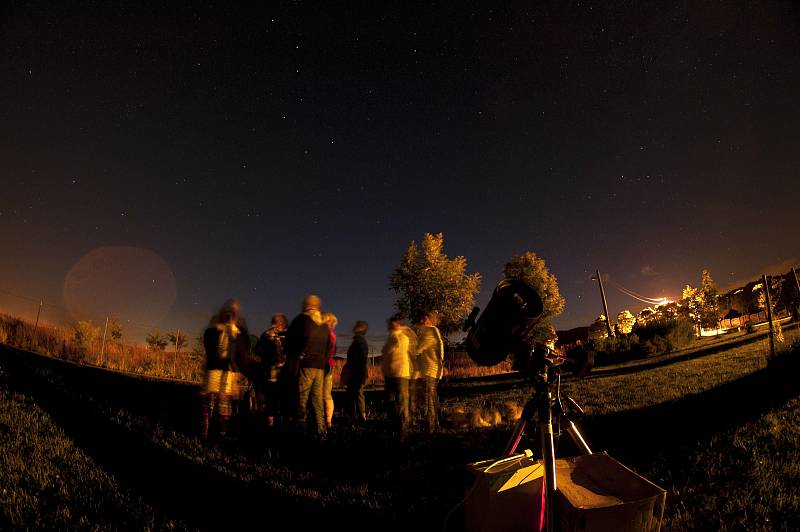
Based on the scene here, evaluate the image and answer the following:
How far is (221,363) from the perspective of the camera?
5914 millimetres

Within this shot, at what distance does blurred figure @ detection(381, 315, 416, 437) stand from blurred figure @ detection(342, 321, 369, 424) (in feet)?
4.20

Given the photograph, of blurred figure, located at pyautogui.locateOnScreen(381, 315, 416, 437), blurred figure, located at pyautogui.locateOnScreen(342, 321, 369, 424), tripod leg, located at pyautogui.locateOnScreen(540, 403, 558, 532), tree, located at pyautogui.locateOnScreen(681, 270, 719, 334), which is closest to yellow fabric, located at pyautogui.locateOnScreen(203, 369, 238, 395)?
blurred figure, located at pyautogui.locateOnScreen(381, 315, 416, 437)

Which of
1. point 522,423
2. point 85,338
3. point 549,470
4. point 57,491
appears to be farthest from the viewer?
point 85,338

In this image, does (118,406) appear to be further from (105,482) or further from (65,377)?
(105,482)

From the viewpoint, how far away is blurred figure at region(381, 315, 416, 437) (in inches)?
265

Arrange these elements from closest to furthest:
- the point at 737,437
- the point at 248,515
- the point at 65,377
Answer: the point at 248,515 < the point at 737,437 < the point at 65,377

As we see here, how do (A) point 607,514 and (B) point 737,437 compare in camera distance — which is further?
(B) point 737,437

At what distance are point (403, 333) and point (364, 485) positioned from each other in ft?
9.49

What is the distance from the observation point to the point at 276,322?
7023 millimetres

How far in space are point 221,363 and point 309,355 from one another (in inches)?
48.8

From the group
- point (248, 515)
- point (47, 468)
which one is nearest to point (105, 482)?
point (47, 468)

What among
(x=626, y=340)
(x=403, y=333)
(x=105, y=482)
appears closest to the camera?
(x=105, y=482)

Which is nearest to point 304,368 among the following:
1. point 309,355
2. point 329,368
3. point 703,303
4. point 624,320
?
point 309,355

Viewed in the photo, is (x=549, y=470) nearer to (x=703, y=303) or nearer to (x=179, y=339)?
(x=179, y=339)
